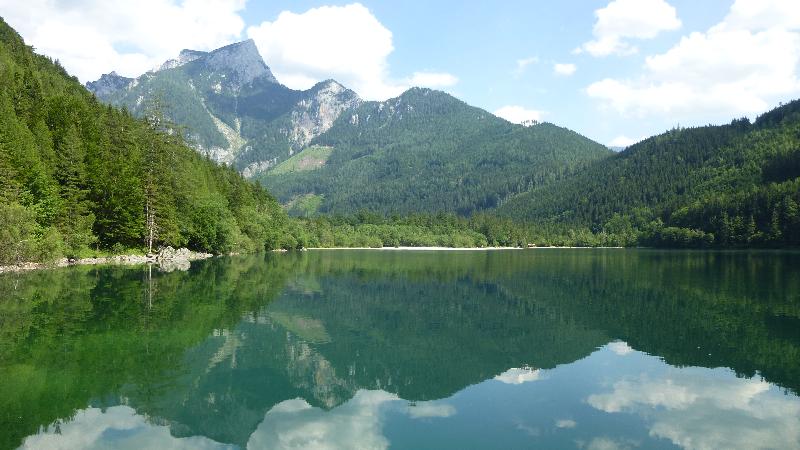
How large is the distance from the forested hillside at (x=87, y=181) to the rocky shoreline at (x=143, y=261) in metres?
1.10

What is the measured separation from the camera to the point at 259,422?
16547mm

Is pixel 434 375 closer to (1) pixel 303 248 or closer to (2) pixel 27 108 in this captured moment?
(2) pixel 27 108

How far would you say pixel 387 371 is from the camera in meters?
22.5

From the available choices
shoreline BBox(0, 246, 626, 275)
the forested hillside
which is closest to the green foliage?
the forested hillside

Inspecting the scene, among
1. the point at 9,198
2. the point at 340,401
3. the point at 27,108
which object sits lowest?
the point at 340,401

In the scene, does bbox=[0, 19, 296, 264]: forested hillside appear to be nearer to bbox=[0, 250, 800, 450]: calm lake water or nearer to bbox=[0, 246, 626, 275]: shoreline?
bbox=[0, 246, 626, 275]: shoreline

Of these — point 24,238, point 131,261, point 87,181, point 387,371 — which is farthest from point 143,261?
point 387,371

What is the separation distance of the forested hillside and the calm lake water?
17.4 meters

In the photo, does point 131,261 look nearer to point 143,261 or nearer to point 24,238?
point 143,261

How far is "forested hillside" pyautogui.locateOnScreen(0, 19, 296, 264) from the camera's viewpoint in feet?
184

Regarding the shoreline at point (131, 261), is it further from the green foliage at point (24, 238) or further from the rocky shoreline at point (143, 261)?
the green foliage at point (24, 238)

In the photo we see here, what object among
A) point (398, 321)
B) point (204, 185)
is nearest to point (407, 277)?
point (398, 321)

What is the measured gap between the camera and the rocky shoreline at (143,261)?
183 ft

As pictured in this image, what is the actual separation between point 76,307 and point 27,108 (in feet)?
159
